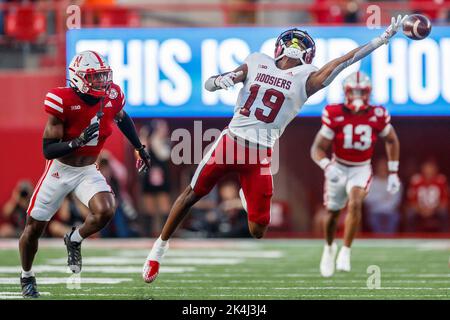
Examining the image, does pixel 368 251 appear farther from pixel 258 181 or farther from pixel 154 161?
pixel 258 181

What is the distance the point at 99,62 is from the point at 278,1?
28.8ft

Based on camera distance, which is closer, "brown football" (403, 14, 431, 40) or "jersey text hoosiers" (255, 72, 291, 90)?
"brown football" (403, 14, 431, 40)

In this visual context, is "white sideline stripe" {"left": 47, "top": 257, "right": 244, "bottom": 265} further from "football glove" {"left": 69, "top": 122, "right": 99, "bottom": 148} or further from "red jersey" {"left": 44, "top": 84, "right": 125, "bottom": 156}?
"football glove" {"left": 69, "top": 122, "right": 99, "bottom": 148}

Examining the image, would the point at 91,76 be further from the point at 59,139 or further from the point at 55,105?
the point at 59,139

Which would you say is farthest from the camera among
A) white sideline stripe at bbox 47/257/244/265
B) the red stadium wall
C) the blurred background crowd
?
the red stadium wall

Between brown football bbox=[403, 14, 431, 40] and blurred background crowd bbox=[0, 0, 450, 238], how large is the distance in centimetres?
670

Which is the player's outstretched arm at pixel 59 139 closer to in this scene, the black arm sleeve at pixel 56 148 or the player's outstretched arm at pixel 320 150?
the black arm sleeve at pixel 56 148

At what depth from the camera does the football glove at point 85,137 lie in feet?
23.5

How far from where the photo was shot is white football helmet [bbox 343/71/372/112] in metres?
9.81

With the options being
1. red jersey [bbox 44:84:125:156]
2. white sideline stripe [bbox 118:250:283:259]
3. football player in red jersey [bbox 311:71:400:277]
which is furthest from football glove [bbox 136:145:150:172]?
white sideline stripe [bbox 118:250:283:259]

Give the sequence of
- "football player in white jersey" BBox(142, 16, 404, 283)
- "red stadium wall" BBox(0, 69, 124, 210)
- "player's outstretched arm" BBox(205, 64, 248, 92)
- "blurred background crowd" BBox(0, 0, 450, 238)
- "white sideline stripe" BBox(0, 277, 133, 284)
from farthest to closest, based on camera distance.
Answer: "red stadium wall" BBox(0, 69, 124, 210) → "blurred background crowd" BBox(0, 0, 450, 238) → "white sideline stripe" BBox(0, 277, 133, 284) → "football player in white jersey" BBox(142, 16, 404, 283) → "player's outstretched arm" BBox(205, 64, 248, 92)

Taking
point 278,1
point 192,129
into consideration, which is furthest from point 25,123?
point 278,1

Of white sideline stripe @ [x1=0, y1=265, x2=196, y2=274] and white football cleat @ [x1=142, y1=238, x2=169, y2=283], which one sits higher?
white football cleat @ [x1=142, y1=238, x2=169, y2=283]
